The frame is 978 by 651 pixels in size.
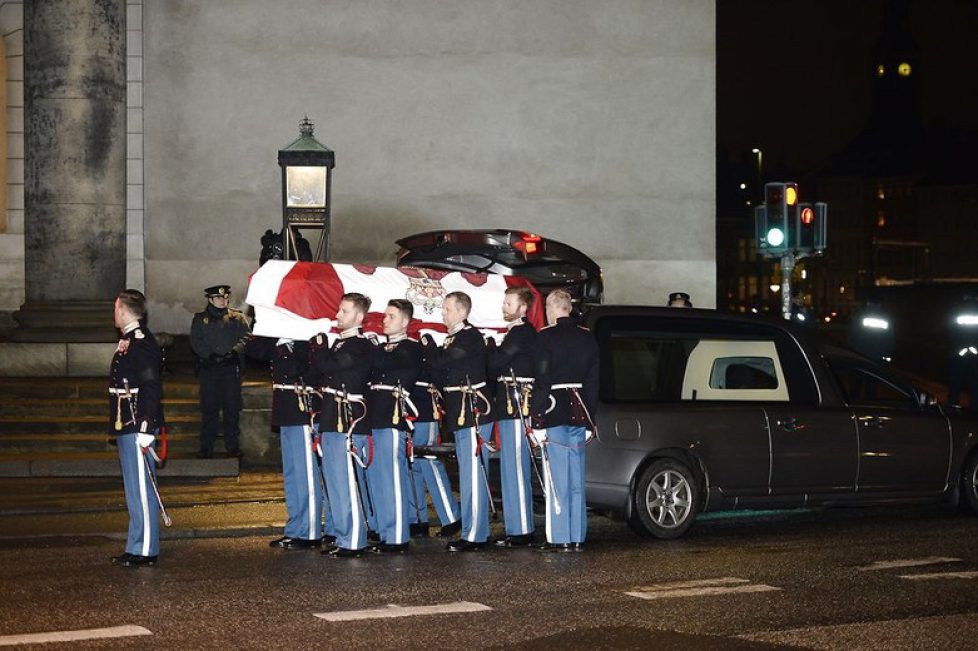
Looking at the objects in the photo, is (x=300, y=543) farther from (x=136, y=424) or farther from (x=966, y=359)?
(x=966, y=359)

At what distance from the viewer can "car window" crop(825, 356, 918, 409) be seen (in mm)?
14219

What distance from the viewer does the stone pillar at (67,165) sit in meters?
23.5

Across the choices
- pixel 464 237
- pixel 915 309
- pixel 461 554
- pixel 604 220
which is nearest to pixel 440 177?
pixel 604 220

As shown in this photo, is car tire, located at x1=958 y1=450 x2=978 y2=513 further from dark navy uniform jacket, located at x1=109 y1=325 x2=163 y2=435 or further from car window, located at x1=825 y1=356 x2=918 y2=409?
dark navy uniform jacket, located at x1=109 y1=325 x2=163 y2=435

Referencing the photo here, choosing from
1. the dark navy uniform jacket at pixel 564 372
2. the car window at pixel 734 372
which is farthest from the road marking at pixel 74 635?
the car window at pixel 734 372

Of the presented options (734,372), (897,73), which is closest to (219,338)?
(734,372)

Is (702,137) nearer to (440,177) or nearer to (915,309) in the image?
(440,177)

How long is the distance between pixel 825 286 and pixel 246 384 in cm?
14056

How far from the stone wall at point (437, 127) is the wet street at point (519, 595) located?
13759mm

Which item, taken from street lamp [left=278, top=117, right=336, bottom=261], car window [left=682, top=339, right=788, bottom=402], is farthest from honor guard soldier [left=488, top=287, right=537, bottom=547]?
street lamp [left=278, top=117, right=336, bottom=261]

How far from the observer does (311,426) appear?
12.6 meters

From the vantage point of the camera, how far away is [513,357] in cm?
1247

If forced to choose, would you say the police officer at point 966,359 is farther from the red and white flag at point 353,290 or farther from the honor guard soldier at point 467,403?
the honor guard soldier at point 467,403

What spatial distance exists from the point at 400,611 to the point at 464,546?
285cm
